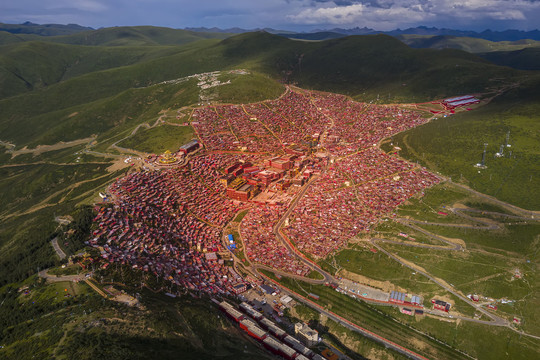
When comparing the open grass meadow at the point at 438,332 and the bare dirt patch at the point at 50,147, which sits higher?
the bare dirt patch at the point at 50,147

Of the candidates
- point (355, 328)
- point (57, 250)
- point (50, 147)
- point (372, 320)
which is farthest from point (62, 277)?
point (50, 147)

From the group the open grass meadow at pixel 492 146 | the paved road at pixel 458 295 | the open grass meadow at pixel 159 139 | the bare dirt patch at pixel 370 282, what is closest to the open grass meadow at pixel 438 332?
the paved road at pixel 458 295

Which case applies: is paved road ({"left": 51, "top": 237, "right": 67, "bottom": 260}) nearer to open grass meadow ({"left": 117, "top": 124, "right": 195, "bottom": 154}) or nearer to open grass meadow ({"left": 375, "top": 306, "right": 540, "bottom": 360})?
open grass meadow ({"left": 117, "top": 124, "right": 195, "bottom": 154})

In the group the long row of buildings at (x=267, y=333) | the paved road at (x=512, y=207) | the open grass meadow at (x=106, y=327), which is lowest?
the long row of buildings at (x=267, y=333)

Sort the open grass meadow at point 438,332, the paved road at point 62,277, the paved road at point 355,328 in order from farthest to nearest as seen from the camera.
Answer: the paved road at point 62,277, the paved road at point 355,328, the open grass meadow at point 438,332

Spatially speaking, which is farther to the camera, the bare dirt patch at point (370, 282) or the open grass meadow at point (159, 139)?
the open grass meadow at point (159, 139)

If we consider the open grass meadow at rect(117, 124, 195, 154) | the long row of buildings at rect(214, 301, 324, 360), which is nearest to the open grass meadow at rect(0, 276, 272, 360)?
the long row of buildings at rect(214, 301, 324, 360)

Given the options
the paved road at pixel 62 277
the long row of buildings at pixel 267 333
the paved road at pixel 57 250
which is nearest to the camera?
the long row of buildings at pixel 267 333

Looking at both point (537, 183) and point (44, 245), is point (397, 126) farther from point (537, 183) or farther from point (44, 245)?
point (44, 245)

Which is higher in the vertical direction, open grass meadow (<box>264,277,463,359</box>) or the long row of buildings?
the long row of buildings

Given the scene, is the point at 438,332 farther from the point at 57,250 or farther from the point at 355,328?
the point at 57,250

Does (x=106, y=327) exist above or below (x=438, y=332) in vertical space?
above

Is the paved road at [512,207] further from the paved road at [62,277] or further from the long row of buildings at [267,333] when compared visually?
the paved road at [62,277]
